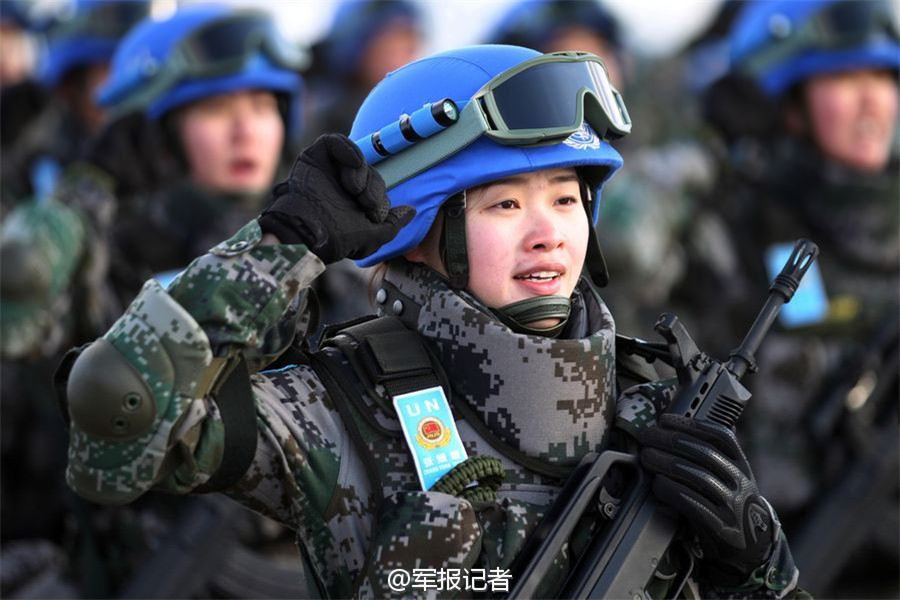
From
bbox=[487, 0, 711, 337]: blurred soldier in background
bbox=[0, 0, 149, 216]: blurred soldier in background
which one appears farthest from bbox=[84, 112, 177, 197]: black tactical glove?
bbox=[487, 0, 711, 337]: blurred soldier in background

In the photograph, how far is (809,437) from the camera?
27.9ft

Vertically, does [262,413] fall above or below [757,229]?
above

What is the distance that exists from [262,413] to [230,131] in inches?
164

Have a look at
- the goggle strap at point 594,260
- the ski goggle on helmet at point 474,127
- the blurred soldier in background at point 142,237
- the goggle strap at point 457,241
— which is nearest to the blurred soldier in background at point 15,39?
the blurred soldier in background at point 142,237

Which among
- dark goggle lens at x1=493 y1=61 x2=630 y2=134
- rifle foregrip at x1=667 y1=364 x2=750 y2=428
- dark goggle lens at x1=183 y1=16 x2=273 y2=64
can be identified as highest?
dark goggle lens at x1=493 y1=61 x2=630 y2=134

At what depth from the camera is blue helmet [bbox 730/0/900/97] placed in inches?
349

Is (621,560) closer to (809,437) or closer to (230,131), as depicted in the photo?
(230,131)

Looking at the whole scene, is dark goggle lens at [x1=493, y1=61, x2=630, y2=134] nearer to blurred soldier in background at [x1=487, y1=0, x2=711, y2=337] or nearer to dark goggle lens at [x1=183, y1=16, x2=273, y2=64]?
dark goggle lens at [x1=183, y1=16, x2=273, y2=64]

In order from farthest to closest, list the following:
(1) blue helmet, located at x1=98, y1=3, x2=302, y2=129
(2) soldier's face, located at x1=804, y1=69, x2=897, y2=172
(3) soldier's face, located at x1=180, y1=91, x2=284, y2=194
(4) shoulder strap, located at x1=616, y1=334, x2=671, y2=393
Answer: (2) soldier's face, located at x1=804, y1=69, x2=897, y2=172 → (1) blue helmet, located at x1=98, y1=3, x2=302, y2=129 → (3) soldier's face, located at x1=180, y1=91, x2=284, y2=194 → (4) shoulder strap, located at x1=616, y1=334, x2=671, y2=393

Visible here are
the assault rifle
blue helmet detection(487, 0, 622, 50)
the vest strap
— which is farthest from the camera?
blue helmet detection(487, 0, 622, 50)

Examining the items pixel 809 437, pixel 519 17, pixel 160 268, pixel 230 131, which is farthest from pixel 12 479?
pixel 519 17

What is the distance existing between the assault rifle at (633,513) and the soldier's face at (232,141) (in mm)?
3885

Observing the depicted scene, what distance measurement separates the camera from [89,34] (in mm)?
10359

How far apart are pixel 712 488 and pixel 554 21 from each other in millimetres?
7662
